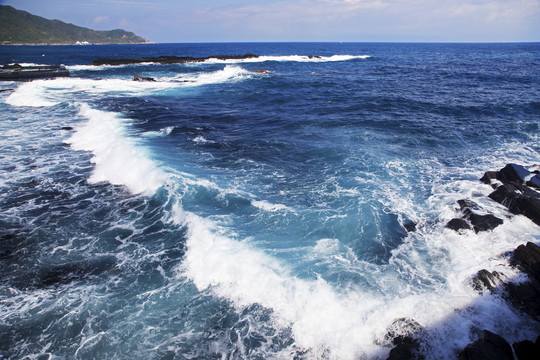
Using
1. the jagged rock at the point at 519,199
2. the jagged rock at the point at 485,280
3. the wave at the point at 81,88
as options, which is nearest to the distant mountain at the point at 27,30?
the wave at the point at 81,88

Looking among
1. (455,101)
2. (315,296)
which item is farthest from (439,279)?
(455,101)

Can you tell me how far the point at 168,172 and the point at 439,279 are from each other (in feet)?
36.4

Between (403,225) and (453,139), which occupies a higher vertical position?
(453,139)

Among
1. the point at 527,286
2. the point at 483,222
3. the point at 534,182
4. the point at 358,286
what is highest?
the point at 534,182

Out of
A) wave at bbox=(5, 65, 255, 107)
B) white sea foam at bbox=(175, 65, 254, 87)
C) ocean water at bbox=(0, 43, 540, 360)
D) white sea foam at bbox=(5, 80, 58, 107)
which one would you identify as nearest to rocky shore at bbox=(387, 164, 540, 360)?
ocean water at bbox=(0, 43, 540, 360)

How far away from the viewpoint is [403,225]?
955 cm

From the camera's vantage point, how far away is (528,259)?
720 centimetres

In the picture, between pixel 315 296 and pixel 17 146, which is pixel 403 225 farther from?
pixel 17 146

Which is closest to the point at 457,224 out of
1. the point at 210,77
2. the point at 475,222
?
the point at 475,222

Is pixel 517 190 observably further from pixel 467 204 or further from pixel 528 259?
pixel 528 259

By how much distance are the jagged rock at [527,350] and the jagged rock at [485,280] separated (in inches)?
68.8

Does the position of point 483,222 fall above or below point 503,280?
above

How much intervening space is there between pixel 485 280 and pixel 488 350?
2.49 metres

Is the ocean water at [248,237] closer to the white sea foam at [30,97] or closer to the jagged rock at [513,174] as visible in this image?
the jagged rock at [513,174]
